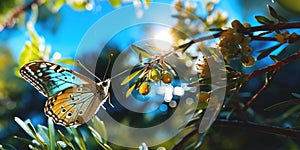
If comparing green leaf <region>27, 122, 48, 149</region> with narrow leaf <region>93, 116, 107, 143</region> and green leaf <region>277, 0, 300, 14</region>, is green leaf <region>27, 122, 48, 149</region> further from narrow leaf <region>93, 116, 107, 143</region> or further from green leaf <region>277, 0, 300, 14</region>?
green leaf <region>277, 0, 300, 14</region>

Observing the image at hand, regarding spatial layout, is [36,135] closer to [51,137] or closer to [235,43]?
[51,137]

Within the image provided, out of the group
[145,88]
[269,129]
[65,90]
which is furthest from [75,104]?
[269,129]

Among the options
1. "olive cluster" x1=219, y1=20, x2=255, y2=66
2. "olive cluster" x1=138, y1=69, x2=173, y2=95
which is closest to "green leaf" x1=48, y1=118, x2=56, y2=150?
"olive cluster" x1=138, y1=69, x2=173, y2=95

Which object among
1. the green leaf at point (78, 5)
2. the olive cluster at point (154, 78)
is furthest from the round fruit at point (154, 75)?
the green leaf at point (78, 5)

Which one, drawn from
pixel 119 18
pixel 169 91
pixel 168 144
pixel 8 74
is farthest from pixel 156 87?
pixel 8 74

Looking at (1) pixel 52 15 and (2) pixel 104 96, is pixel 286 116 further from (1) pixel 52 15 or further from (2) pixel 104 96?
(1) pixel 52 15

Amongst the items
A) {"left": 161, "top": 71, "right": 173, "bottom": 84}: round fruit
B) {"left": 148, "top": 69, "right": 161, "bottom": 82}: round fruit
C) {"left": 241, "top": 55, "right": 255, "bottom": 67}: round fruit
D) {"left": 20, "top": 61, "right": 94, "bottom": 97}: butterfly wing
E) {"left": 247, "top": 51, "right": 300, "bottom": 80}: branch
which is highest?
{"left": 20, "top": 61, "right": 94, "bottom": 97}: butterfly wing

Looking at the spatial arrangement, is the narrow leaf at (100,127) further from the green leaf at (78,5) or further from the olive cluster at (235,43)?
the green leaf at (78,5)
